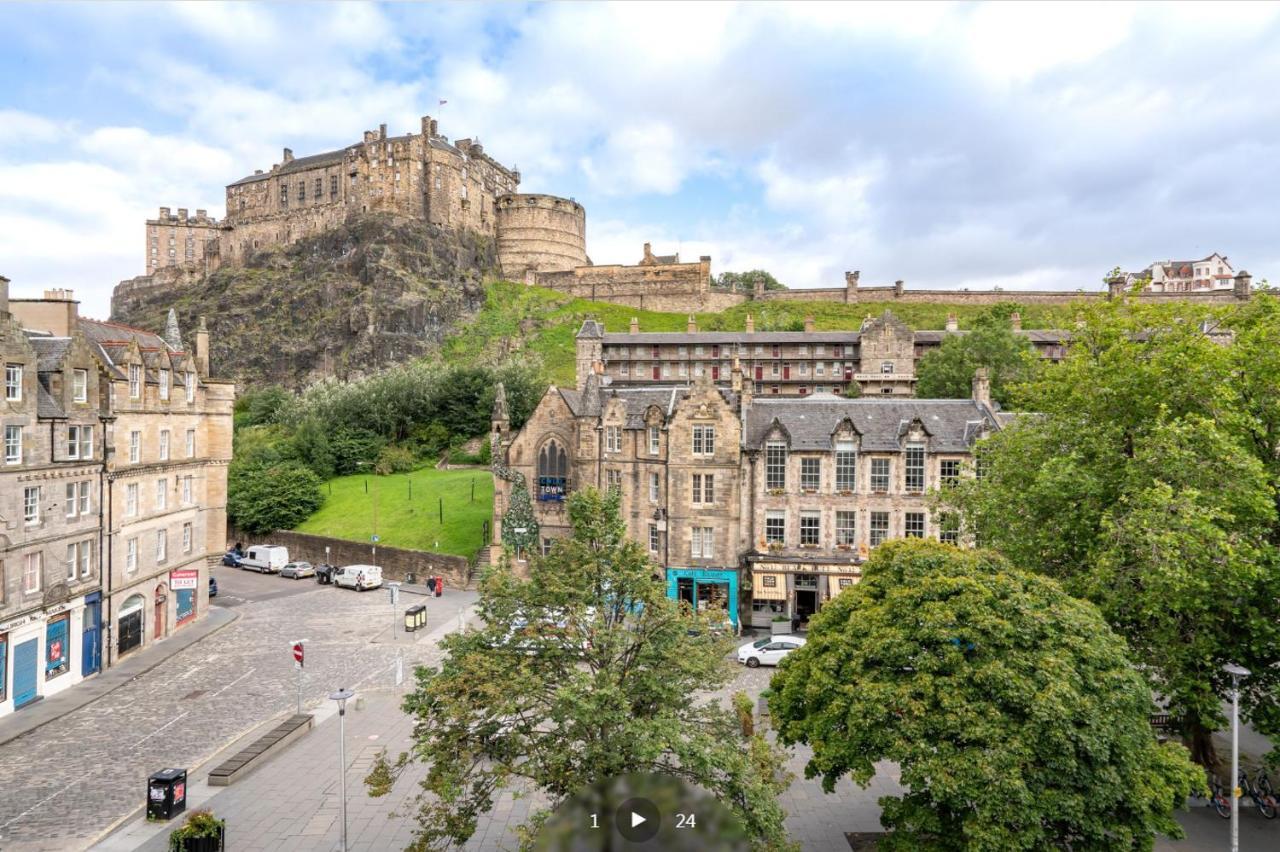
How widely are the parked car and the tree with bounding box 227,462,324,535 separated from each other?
627 cm

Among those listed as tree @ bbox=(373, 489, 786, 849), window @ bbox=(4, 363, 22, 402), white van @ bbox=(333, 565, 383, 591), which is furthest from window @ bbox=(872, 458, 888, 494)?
window @ bbox=(4, 363, 22, 402)

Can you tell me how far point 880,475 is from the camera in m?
34.0

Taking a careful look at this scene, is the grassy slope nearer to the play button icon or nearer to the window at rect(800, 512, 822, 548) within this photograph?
the window at rect(800, 512, 822, 548)

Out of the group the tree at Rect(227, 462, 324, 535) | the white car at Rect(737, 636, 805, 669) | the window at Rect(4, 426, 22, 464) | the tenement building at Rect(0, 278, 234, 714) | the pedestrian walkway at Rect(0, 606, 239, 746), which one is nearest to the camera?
the pedestrian walkway at Rect(0, 606, 239, 746)

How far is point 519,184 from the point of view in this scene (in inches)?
5325

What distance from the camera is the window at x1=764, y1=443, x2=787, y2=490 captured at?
34406mm

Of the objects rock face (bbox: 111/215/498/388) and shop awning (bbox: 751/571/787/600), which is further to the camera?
rock face (bbox: 111/215/498/388)

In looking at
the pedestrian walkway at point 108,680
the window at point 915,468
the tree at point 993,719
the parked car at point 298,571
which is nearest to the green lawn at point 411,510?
the parked car at point 298,571

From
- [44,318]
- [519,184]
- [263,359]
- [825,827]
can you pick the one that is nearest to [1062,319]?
[825,827]

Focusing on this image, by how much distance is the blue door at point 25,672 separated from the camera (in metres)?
24.2

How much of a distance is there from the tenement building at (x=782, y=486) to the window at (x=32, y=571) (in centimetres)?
2175

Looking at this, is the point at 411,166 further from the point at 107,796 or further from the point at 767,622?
the point at 107,796

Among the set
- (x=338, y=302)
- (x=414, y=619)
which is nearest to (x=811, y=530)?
(x=414, y=619)

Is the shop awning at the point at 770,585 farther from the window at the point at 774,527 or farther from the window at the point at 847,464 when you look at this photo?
the window at the point at 847,464
